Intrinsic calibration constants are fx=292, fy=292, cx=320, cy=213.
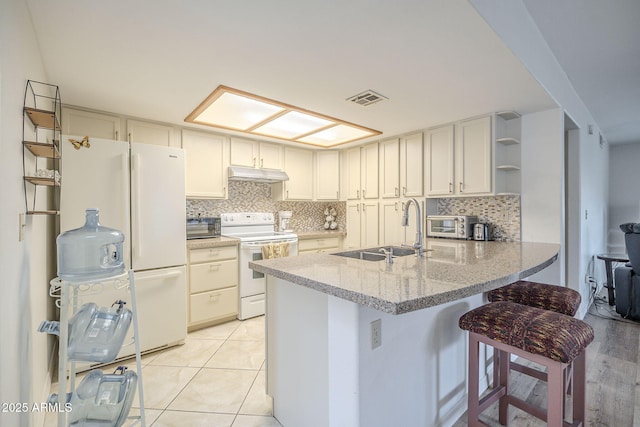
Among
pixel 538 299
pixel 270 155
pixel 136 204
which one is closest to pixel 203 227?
pixel 136 204

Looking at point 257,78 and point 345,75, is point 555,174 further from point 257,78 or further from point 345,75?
point 257,78

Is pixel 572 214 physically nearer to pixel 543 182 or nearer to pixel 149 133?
pixel 543 182

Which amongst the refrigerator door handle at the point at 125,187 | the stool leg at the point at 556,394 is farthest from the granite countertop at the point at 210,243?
the stool leg at the point at 556,394

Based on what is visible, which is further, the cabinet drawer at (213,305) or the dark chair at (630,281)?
the dark chair at (630,281)

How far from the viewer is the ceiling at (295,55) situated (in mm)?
1428

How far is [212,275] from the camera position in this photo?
123 inches

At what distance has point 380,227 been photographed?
3.92 metres

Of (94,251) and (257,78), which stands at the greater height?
(257,78)

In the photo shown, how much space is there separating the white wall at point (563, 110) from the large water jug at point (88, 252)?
208 cm

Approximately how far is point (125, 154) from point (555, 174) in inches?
149

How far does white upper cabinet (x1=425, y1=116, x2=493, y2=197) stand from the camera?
2882mm

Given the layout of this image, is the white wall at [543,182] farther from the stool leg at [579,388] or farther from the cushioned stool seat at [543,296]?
the stool leg at [579,388]

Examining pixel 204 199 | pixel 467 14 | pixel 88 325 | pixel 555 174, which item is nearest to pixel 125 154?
pixel 204 199

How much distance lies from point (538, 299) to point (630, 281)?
8.64 ft
